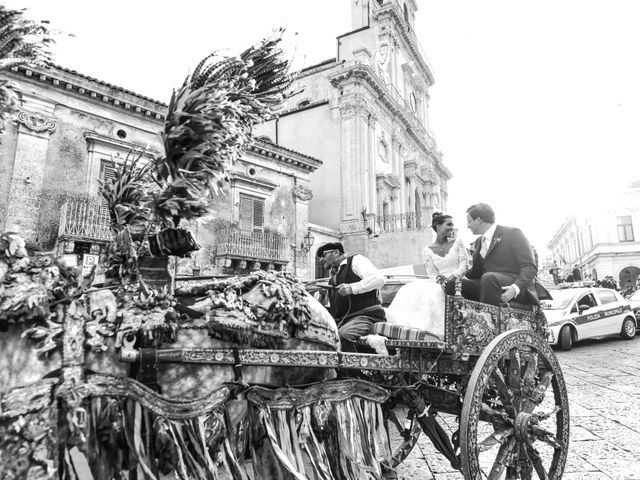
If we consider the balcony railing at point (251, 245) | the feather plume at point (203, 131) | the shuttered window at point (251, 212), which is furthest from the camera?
the shuttered window at point (251, 212)

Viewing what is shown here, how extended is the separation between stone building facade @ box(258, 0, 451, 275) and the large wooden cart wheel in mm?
17557

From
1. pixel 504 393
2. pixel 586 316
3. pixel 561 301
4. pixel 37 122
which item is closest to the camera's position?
pixel 504 393

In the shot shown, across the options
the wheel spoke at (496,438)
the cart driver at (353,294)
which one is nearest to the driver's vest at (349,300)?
the cart driver at (353,294)

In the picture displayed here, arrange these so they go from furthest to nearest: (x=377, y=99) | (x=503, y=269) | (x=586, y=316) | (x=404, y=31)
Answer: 1. (x=404, y=31)
2. (x=377, y=99)
3. (x=586, y=316)
4. (x=503, y=269)

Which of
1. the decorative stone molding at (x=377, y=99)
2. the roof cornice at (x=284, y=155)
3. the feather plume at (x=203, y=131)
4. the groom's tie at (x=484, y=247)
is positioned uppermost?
the decorative stone molding at (x=377, y=99)

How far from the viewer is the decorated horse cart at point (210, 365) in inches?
71.7

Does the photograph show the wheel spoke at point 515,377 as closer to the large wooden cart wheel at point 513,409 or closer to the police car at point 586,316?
the large wooden cart wheel at point 513,409

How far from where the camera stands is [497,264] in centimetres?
377

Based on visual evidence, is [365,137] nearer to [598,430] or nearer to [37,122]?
[37,122]

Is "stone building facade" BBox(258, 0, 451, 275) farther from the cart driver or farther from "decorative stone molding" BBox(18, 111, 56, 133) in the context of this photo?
the cart driver

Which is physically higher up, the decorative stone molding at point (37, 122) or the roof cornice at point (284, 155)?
the roof cornice at point (284, 155)

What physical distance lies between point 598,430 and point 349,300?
3.05 m

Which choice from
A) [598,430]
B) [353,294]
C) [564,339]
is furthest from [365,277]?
[564,339]

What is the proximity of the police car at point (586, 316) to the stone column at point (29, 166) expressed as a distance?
1303 cm
